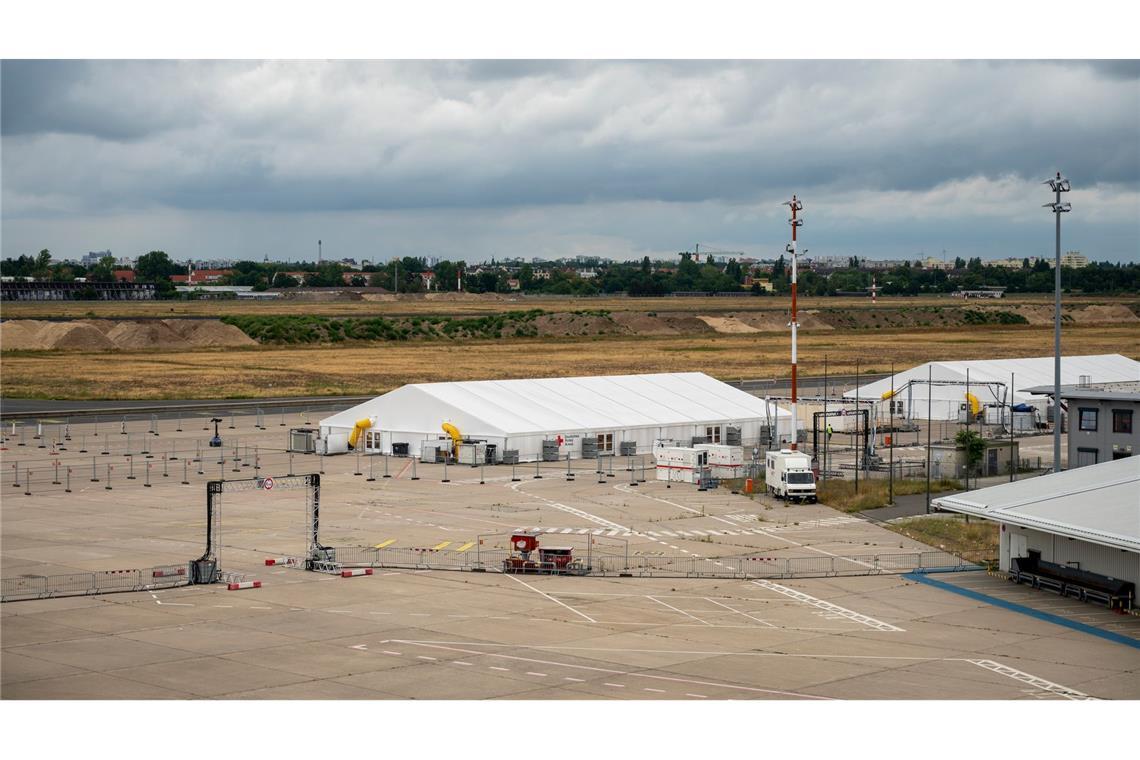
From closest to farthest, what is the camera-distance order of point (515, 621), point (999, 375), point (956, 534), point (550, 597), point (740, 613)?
point (515, 621), point (740, 613), point (550, 597), point (956, 534), point (999, 375)

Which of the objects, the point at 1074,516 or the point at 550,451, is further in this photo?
the point at 550,451

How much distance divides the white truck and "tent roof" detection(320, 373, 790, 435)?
23.4 meters

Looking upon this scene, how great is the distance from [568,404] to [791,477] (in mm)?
32130

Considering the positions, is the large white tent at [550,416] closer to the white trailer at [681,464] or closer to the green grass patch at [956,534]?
the white trailer at [681,464]

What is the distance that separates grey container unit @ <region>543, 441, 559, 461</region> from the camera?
100938 millimetres

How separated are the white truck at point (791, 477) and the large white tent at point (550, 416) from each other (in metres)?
21.9

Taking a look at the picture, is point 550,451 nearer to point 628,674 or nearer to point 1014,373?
point 1014,373

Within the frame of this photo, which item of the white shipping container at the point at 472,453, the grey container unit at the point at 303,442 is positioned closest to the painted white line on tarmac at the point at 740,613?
the white shipping container at the point at 472,453

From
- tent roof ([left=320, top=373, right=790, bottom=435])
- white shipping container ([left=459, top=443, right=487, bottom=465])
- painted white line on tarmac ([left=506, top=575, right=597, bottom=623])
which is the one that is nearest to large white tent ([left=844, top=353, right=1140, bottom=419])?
tent roof ([left=320, top=373, right=790, bottom=435])

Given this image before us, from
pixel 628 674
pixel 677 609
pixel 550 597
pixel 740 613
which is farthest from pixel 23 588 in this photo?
pixel 740 613

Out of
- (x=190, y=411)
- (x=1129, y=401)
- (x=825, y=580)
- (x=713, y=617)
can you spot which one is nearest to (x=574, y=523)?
(x=825, y=580)

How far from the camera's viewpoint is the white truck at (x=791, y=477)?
80.8 m

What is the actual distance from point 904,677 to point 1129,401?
46.4 m

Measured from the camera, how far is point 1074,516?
55594 mm
